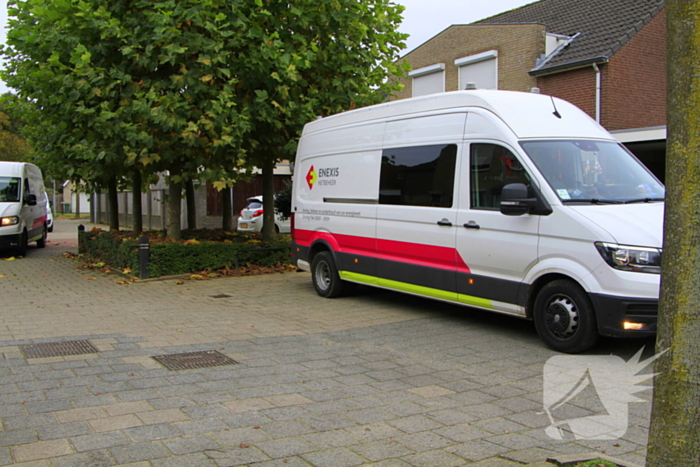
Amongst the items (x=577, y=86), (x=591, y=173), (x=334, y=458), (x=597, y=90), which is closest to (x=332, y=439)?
(x=334, y=458)

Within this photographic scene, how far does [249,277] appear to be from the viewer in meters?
12.6

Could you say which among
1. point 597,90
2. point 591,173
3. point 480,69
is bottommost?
point 591,173

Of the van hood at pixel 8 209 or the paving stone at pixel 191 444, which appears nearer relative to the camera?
the paving stone at pixel 191 444

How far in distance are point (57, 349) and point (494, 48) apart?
19.2 m

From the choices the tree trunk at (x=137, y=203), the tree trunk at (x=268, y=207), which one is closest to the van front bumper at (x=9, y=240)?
the tree trunk at (x=137, y=203)

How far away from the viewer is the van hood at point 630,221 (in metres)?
5.91

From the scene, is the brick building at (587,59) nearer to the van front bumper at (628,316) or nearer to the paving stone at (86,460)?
the van front bumper at (628,316)

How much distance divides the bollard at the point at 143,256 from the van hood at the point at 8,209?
642 centimetres

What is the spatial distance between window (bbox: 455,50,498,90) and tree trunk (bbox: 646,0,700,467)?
20.4 m

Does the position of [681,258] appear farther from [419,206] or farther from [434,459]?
[419,206]

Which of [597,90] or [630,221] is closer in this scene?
[630,221]

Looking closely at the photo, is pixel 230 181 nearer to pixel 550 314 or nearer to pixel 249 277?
pixel 249 277

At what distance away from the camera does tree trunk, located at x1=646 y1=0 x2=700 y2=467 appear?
9.00ft

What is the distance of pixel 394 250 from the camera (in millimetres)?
8484
